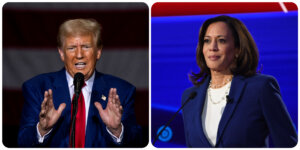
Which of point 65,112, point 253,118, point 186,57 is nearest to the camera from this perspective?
point 253,118

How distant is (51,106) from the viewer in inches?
104

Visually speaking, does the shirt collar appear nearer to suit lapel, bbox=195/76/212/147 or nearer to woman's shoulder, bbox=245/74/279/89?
suit lapel, bbox=195/76/212/147

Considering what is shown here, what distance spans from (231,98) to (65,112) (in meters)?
1.23

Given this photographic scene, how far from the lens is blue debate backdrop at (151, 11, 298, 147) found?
8.86 ft

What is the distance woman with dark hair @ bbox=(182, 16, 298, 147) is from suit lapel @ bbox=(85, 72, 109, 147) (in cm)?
62

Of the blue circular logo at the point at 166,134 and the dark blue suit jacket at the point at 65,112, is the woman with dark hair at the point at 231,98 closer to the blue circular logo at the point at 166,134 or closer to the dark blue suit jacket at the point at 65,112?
the blue circular logo at the point at 166,134

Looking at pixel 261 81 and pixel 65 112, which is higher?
pixel 261 81

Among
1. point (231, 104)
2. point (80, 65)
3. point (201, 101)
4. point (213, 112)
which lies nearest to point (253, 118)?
point (231, 104)

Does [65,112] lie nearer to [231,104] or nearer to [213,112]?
[213,112]

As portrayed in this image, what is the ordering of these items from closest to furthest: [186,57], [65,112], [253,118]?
1. [253,118]
2. [65,112]
3. [186,57]

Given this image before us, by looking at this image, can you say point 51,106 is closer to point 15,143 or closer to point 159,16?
point 15,143

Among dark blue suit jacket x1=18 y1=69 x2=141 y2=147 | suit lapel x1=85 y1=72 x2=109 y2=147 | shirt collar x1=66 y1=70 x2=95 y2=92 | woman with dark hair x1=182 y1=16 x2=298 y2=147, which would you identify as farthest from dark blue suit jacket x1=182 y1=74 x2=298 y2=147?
shirt collar x1=66 y1=70 x2=95 y2=92

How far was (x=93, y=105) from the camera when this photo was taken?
2.72 meters

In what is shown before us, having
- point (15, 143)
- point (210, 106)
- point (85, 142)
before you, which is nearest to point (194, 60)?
point (210, 106)
